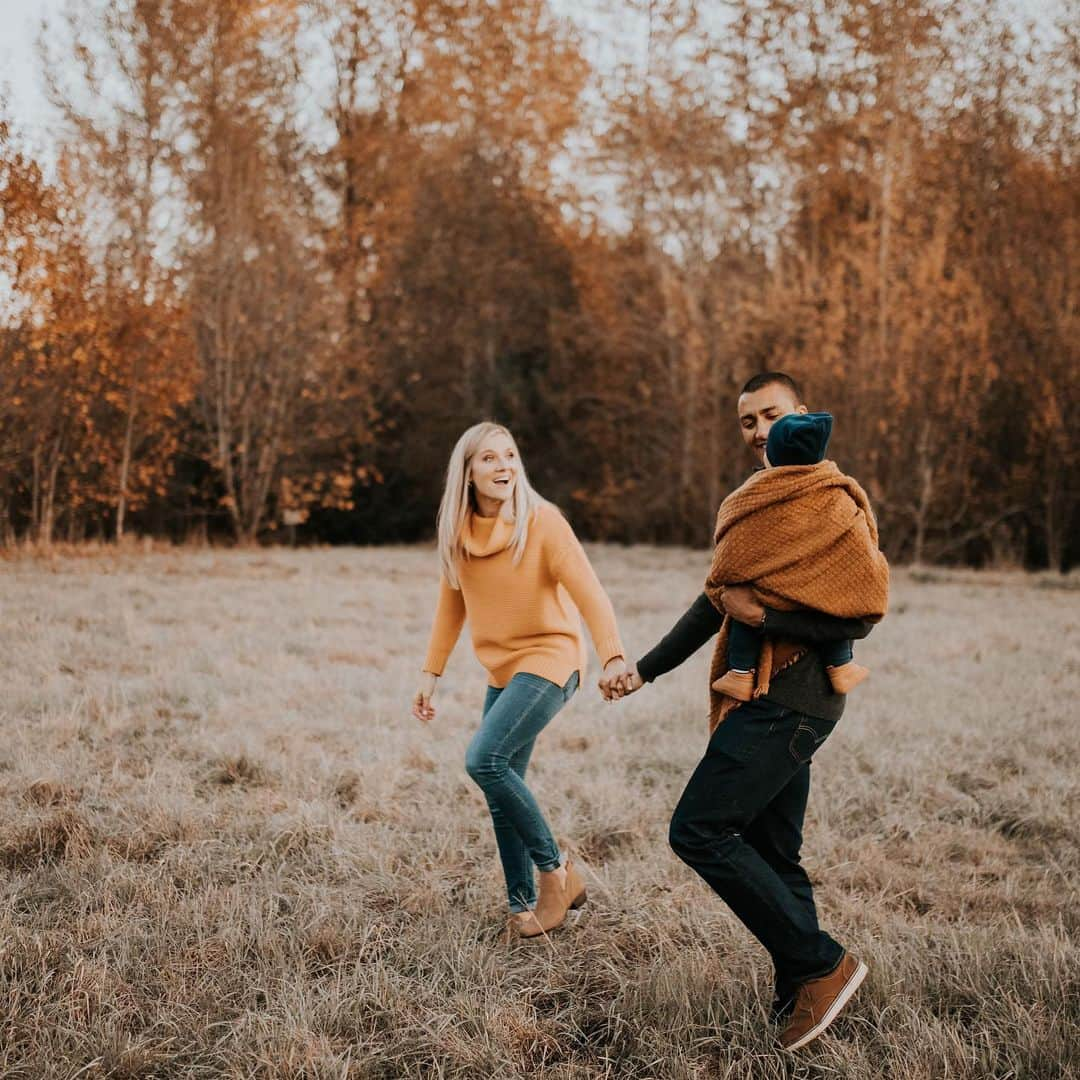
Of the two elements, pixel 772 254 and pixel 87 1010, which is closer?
pixel 87 1010

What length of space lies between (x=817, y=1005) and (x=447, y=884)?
149cm

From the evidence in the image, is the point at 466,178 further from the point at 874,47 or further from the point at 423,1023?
the point at 423,1023

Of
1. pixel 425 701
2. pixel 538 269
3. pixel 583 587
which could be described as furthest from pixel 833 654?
pixel 538 269

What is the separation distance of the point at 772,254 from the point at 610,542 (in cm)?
679

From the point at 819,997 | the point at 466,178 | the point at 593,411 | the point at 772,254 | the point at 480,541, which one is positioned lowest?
the point at 819,997

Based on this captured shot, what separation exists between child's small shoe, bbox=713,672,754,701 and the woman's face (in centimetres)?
109

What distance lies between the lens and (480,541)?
3.28 metres

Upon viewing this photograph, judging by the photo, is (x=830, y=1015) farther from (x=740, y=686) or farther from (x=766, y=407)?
(x=766, y=407)

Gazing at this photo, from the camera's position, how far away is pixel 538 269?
2058cm

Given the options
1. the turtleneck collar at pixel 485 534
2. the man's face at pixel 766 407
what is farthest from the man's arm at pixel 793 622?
the turtleneck collar at pixel 485 534

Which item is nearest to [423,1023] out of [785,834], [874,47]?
[785,834]

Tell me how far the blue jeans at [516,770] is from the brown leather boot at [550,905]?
4 cm

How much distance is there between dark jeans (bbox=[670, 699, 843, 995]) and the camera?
2400mm

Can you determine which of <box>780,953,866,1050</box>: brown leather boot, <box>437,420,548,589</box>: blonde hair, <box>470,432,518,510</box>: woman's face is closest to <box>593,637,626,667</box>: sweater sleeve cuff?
<box>437,420,548,589</box>: blonde hair
